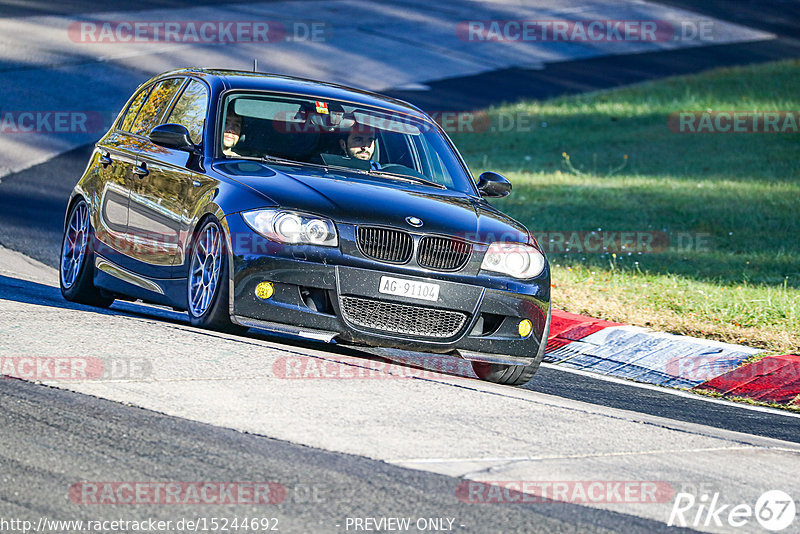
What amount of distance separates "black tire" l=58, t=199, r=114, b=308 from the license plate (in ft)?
9.18

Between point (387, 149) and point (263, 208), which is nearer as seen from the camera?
point (263, 208)

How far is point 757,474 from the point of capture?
6078mm


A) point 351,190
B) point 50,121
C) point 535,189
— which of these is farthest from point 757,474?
point 50,121

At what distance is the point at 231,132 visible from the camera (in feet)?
28.6

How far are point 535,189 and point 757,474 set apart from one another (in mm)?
12599

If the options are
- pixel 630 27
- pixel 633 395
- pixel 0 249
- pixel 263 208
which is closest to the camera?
pixel 263 208

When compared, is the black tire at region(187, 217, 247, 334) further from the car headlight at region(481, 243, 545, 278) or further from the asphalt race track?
the car headlight at region(481, 243, 545, 278)

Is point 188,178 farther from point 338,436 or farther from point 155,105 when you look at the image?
point 338,436

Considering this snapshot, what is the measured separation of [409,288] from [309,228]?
0.66 meters

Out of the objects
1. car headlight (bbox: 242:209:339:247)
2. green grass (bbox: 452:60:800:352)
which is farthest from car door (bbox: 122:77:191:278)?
green grass (bbox: 452:60:800:352)

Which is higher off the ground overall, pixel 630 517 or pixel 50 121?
pixel 630 517

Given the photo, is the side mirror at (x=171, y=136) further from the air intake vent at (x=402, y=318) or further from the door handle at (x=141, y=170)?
the air intake vent at (x=402, y=318)

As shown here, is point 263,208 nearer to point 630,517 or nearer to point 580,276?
point 630,517

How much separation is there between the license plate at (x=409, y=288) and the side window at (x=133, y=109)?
126 inches
